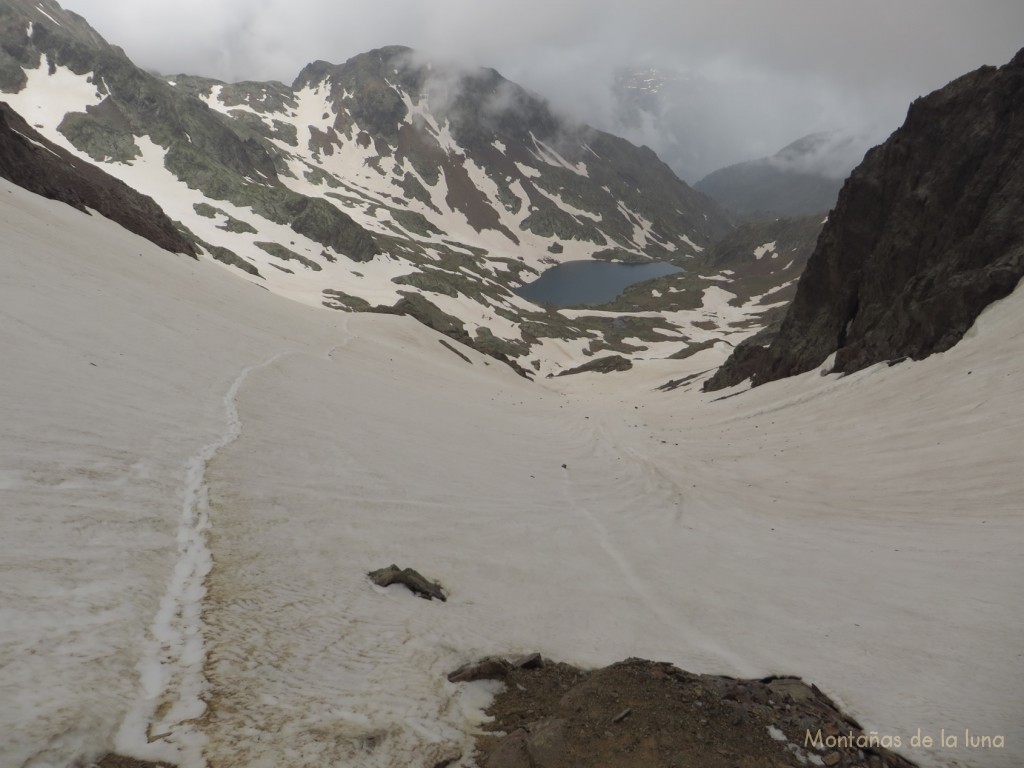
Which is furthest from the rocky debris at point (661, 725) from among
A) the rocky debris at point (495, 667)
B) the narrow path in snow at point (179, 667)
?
the narrow path in snow at point (179, 667)

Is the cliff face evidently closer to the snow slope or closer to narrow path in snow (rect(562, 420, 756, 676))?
the snow slope

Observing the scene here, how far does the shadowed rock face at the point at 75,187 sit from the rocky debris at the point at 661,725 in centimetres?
4175

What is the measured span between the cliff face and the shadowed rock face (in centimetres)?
4357

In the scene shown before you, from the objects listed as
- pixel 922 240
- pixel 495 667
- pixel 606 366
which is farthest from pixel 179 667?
pixel 606 366

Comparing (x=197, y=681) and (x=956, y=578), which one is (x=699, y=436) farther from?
(x=197, y=681)

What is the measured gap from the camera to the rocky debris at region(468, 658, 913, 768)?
14.1 ft

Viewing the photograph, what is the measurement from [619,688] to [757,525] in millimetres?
9367

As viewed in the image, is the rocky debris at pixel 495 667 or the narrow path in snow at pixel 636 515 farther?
Answer: the narrow path in snow at pixel 636 515

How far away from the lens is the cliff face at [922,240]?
23156 mm

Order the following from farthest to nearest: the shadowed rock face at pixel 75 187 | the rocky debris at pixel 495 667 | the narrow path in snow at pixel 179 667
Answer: the shadowed rock face at pixel 75 187 < the rocky debris at pixel 495 667 < the narrow path in snow at pixel 179 667

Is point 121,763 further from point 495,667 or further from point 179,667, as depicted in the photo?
point 495,667

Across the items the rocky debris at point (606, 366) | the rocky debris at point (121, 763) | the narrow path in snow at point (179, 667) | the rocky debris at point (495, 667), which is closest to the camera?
the rocky debris at point (121, 763)

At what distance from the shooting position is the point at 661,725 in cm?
464

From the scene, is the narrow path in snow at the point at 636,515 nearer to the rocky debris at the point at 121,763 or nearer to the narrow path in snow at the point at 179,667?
the narrow path in snow at the point at 179,667
